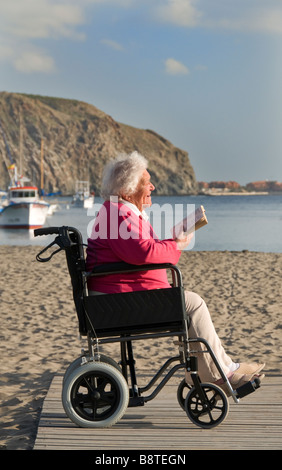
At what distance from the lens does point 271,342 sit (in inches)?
233

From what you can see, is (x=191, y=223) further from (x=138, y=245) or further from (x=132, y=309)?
(x=132, y=309)

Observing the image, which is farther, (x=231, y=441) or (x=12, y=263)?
(x=12, y=263)

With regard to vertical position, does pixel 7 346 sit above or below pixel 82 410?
below

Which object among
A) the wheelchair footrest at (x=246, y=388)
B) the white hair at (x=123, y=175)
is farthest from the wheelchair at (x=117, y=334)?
the white hair at (x=123, y=175)

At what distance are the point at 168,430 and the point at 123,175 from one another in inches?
49.3

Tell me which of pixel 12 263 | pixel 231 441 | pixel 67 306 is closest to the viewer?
pixel 231 441

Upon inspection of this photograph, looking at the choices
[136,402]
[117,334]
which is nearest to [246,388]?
[136,402]

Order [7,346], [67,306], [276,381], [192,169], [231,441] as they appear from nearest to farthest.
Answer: [231,441] < [276,381] < [7,346] < [67,306] < [192,169]

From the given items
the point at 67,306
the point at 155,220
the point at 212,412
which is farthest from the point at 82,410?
the point at 67,306

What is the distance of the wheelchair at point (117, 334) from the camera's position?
3016mm

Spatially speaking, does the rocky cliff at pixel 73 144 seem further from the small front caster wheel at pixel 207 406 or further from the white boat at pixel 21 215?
the small front caster wheel at pixel 207 406

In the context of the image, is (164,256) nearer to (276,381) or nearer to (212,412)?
(212,412)

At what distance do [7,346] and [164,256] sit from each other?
3.14 m

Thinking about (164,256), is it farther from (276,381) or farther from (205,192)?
(205,192)
